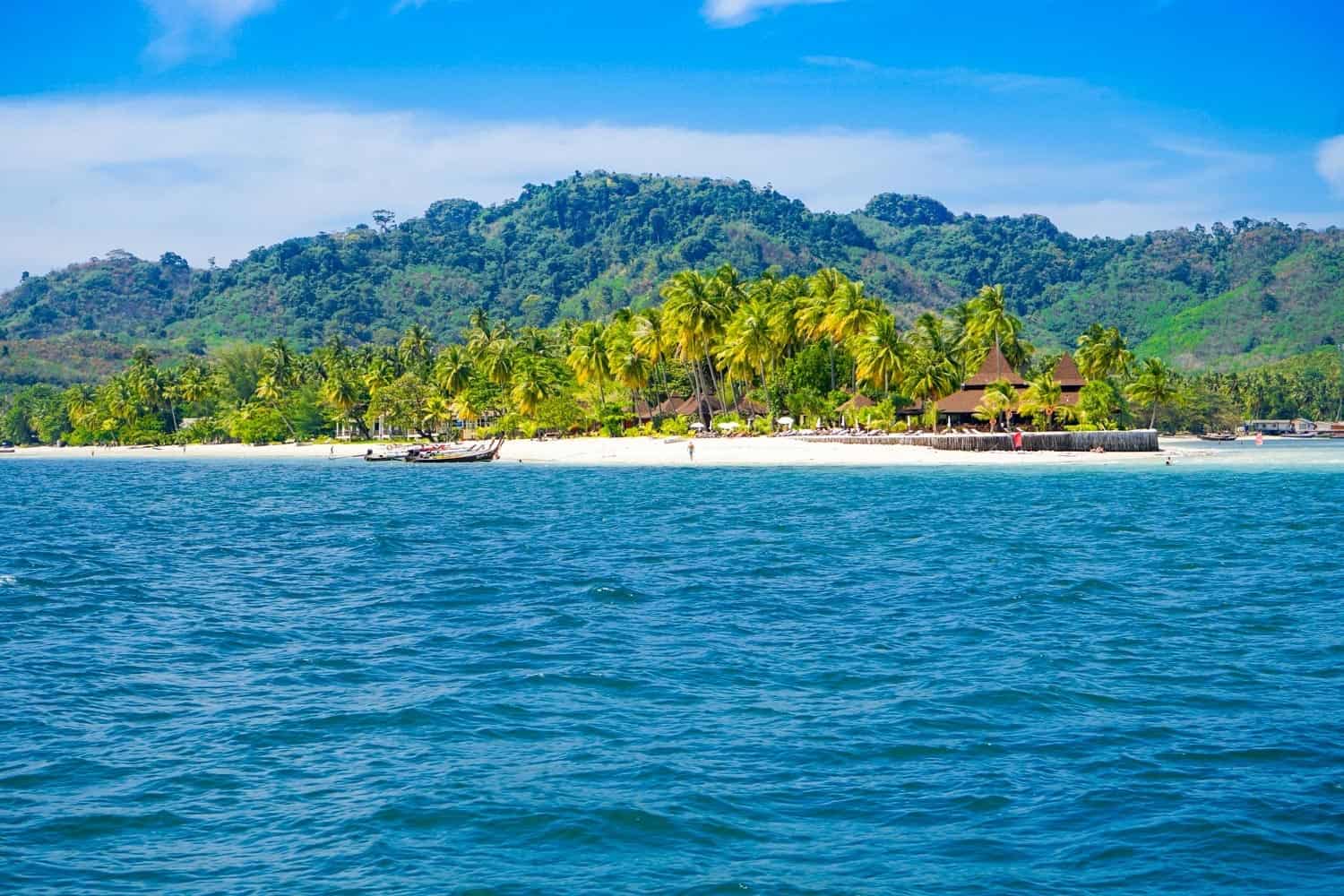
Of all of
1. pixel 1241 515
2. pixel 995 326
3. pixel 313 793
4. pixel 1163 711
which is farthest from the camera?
pixel 995 326

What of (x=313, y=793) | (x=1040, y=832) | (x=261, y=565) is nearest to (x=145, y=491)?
(x=261, y=565)

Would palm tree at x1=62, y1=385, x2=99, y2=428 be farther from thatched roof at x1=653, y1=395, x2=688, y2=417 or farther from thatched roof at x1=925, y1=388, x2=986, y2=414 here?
thatched roof at x1=925, y1=388, x2=986, y2=414

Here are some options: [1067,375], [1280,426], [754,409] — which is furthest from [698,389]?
[1280,426]

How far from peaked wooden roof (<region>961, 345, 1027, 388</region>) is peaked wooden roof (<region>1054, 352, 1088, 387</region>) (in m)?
2.77

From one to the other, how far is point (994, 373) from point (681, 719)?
274 ft

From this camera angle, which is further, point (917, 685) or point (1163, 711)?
point (917, 685)

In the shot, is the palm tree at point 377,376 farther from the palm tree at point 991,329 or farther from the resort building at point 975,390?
the resort building at point 975,390

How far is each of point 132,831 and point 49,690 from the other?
6.62 metres

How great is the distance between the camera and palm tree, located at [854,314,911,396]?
3615 inches

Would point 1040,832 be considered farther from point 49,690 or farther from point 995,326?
Answer: point 995,326

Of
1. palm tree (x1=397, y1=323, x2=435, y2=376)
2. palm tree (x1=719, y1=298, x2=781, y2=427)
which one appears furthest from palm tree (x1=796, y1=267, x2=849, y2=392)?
palm tree (x1=397, y1=323, x2=435, y2=376)

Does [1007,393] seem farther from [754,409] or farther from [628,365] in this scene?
[628,365]

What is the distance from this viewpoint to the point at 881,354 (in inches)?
3610

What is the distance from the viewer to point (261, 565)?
31.4m
